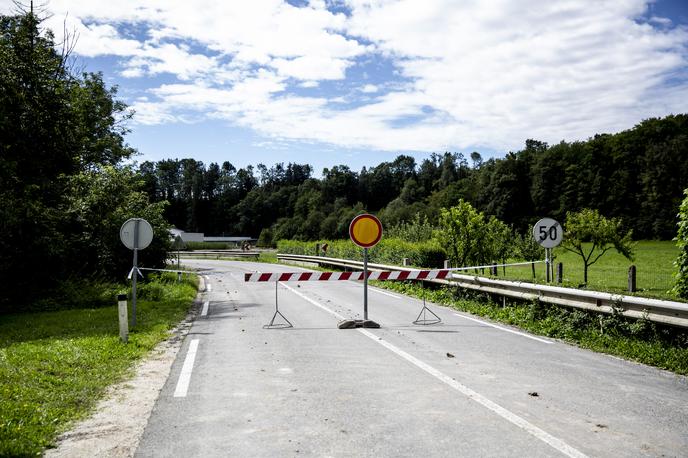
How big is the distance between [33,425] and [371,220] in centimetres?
784

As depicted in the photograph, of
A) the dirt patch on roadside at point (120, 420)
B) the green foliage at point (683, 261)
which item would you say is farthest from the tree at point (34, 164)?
the green foliage at point (683, 261)

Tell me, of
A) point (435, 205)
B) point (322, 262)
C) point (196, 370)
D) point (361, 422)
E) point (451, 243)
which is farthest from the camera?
point (435, 205)

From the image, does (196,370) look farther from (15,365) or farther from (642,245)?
(642,245)

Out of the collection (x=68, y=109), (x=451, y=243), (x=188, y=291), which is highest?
(x=68, y=109)

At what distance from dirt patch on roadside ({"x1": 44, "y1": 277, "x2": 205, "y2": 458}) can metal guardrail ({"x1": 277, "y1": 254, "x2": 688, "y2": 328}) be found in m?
7.01

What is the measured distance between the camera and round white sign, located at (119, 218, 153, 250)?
1135 cm

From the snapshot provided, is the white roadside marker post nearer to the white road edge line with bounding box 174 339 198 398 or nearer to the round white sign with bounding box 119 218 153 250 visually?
A: the white road edge line with bounding box 174 339 198 398

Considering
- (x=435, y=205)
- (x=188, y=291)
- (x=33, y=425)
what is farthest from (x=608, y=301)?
(x=435, y=205)

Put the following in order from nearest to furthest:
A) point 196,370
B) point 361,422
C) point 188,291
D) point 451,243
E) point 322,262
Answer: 1. point 361,422
2. point 196,370
3. point 188,291
4. point 451,243
5. point 322,262

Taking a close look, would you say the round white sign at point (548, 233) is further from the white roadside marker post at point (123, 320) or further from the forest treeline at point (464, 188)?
the forest treeline at point (464, 188)

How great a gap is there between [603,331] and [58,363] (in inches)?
338

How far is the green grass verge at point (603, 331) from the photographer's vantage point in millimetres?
7750

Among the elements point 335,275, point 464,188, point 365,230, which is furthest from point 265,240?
point 365,230

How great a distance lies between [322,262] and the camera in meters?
35.1
